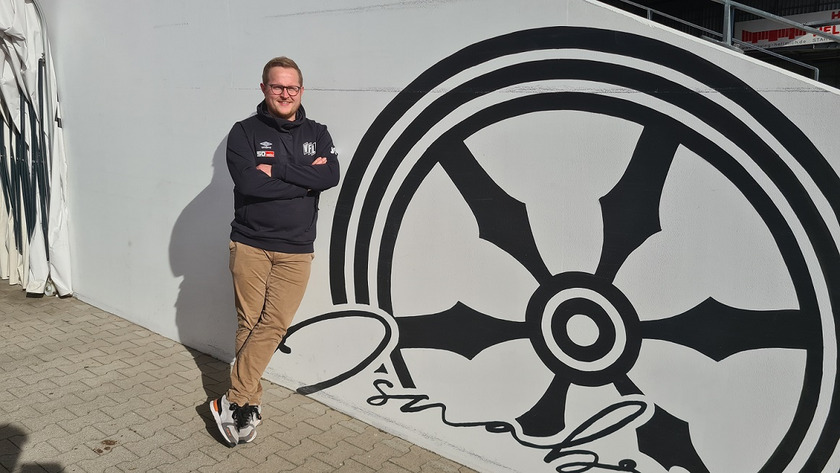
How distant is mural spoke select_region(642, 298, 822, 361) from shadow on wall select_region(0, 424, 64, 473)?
9.28 ft

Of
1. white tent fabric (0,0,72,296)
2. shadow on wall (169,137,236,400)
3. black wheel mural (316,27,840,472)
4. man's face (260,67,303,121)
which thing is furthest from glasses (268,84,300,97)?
white tent fabric (0,0,72,296)

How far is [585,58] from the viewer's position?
114 inches

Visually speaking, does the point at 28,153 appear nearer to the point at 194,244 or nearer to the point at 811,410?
the point at 194,244

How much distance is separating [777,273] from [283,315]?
2330 mm

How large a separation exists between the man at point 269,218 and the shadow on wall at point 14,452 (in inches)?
31.8

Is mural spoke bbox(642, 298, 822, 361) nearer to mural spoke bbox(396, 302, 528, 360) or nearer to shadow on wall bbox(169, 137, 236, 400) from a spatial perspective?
mural spoke bbox(396, 302, 528, 360)

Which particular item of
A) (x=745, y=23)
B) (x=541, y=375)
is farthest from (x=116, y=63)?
(x=745, y=23)

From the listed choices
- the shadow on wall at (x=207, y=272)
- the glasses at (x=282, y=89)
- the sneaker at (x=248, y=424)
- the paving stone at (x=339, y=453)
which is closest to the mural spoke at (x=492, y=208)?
the glasses at (x=282, y=89)

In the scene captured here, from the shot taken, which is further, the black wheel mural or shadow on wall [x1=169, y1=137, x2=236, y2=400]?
shadow on wall [x1=169, y1=137, x2=236, y2=400]

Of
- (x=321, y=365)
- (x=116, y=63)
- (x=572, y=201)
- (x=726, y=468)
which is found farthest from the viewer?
(x=116, y=63)

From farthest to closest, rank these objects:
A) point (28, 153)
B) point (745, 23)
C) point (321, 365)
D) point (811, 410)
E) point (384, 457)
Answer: point (745, 23) < point (28, 153) < point (321, 365) < point (384, 457) < point (811, 410)

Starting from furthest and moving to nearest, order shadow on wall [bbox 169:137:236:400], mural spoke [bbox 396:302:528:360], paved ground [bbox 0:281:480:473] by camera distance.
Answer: shadow on wall [bbox 169:137:236:400] < paved ground [bbox 0:281:480:473] < mural spoke [bbox 396:302:528:360]

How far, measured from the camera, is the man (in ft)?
11.5

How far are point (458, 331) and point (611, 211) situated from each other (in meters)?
0.98
